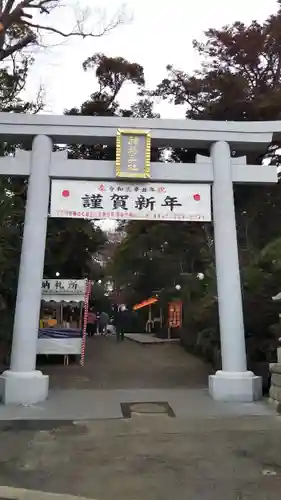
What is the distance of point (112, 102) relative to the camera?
18844 mm

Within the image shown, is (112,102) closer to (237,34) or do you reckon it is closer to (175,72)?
(175,72)

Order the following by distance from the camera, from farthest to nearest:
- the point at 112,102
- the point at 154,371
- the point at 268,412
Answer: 1. the point at 112,102
2. the point at 154,371
3. the point at 268,412

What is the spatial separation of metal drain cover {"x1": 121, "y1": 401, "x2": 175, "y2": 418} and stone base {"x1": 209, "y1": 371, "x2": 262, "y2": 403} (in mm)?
998

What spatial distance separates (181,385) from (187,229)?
28.2ft

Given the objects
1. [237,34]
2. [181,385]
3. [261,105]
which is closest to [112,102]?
[237,34]

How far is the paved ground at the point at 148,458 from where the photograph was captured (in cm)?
487

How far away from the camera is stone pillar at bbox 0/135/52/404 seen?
920cm

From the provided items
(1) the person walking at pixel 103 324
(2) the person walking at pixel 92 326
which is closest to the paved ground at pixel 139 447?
(2) the person walking at pixel 92 326

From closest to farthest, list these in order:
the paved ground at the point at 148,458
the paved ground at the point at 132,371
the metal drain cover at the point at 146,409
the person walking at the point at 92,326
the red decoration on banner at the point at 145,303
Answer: the paved ground at the point at 148,458, the metal drain cover at the point at 146,409, the paved ground at the point at 132,371, the person walking at the point at 92,326, the red decoration on banner at the point at 145,303

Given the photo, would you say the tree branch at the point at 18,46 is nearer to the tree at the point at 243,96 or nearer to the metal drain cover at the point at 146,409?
the tree at the point at 243,96

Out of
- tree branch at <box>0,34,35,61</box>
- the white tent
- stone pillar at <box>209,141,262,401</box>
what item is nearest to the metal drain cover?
stone pillar at <box>209,141,262,401</box>

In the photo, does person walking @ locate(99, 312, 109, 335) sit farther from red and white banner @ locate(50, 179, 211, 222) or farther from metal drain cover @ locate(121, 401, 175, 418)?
metal drain cover @ locate(121, 401, 175, 418)

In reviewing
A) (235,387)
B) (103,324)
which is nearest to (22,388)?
(235,387)

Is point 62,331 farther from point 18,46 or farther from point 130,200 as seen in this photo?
point 18,46
